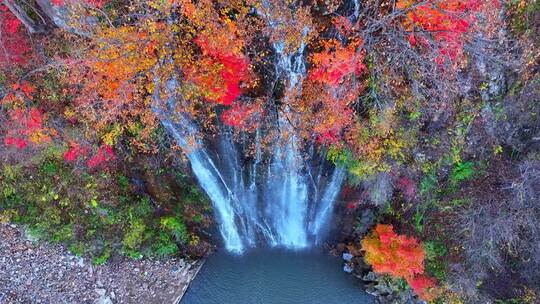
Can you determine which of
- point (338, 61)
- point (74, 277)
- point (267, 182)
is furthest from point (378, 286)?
point (74, 277)

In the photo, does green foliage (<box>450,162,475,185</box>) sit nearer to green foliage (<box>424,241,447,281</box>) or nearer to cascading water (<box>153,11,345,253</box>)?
green foliage (<box>424,241,447,281</box>)

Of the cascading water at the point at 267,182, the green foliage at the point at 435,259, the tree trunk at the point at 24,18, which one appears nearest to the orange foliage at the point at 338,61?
the cascading water at the point at 267,182

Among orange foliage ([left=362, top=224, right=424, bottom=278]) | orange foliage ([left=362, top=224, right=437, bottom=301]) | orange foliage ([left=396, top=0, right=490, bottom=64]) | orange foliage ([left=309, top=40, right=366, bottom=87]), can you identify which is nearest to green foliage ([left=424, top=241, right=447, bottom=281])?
orange foliage ([left=362, top=224, right=437, bottom=301])

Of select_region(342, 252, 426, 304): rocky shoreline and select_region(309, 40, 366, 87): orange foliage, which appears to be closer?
select_region(309, 40, 366, 87): orange foliage

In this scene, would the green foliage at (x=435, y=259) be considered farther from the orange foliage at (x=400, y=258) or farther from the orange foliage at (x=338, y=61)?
the orange foliage at (x=338, y=61)

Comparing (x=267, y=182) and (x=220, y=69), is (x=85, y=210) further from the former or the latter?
(x=220, y=69)


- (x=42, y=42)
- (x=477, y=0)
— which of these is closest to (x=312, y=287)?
(x=477, y=0)
